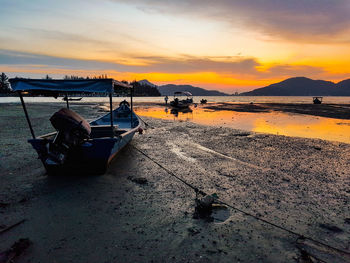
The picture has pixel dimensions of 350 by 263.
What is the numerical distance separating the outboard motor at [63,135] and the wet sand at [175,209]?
131 centimetres

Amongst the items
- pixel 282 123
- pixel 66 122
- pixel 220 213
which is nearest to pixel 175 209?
pixel 220 213

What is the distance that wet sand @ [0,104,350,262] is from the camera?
4164 millimetres

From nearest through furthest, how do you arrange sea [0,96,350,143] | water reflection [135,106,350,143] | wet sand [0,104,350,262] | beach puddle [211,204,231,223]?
wet sand [0,104,350,262]
beach puddle [211,204,231,223]
water reflection [135,106,350,143]
sea [0,96,350,143]

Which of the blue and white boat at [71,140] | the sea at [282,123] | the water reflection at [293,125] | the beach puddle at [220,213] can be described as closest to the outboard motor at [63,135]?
the blue and white boat at [71,140]

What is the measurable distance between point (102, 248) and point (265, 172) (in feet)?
23.9

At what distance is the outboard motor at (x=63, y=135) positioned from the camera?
21.0ft

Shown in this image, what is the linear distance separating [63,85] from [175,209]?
5.72m

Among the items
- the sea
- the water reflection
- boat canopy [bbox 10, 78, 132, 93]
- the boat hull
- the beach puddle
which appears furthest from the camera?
the sea

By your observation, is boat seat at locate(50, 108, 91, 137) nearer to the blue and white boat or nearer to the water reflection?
the blue and white boat

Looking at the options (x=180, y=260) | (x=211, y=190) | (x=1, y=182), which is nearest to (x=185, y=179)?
(x=211, y=190)

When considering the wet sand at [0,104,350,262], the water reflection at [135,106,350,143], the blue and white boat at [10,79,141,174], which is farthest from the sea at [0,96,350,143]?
the blue and white boat at [10,79,141,174]

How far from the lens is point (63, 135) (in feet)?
21.3

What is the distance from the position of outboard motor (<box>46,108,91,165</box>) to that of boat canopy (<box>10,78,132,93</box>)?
3.14 ft

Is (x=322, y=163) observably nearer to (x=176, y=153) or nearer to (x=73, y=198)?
(x=176, y=153)
